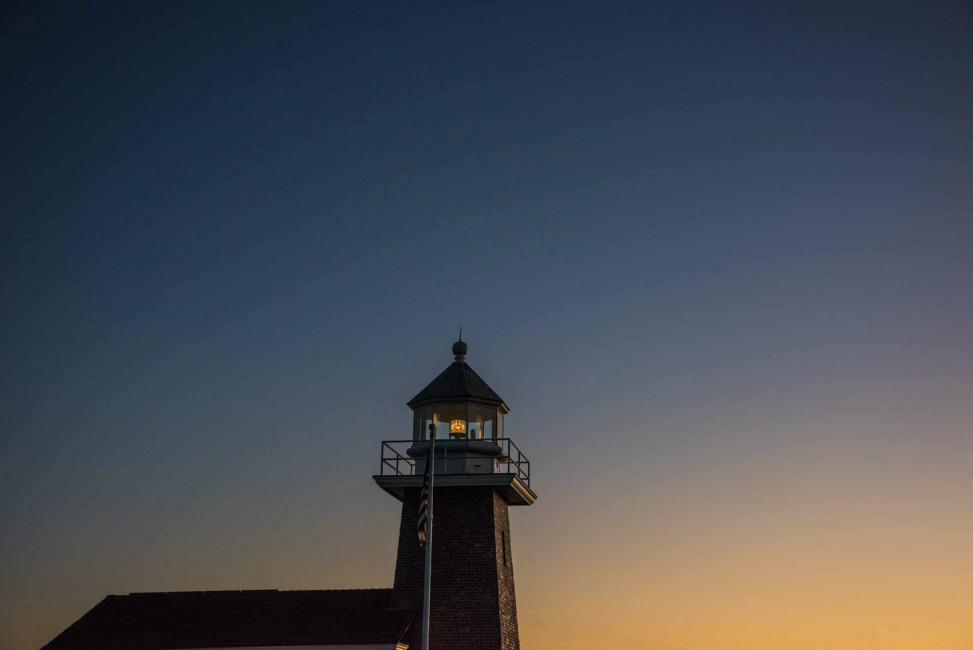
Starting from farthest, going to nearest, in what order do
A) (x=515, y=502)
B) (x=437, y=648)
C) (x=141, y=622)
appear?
(x=515, y=502)
(x=141, y=622)
(x=437, y=648)

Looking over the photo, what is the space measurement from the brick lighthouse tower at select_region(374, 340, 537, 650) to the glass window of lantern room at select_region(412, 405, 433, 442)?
0.11ft

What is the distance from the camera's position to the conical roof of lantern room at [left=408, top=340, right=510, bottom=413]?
32750 millimetres

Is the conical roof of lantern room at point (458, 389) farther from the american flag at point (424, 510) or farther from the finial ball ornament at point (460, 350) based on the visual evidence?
the american flag at point (424, 510)

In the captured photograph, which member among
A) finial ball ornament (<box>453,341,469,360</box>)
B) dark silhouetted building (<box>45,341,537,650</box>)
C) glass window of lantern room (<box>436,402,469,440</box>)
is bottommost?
dark silhouetted building (<box>45,341,537,650</box>)

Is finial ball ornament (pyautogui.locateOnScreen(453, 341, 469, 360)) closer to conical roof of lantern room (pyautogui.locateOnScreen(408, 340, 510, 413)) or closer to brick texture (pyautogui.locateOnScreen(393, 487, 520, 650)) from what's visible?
conical roof of lantern room (pyautogui.locateOnScreen(408, 340, 510, 413))

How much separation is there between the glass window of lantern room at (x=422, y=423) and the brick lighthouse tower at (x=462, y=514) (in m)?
0.03

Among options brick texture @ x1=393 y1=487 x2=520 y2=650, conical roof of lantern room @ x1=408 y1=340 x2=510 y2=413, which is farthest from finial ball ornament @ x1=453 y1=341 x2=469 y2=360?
brick texture @ x1=393 y1=487 x2=520 y2=650

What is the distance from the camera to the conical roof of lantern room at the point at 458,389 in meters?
32.8

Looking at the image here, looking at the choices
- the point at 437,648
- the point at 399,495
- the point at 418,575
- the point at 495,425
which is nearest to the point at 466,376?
the point at 495,425

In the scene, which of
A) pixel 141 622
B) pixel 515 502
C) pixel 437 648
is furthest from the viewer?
pixel 515 502

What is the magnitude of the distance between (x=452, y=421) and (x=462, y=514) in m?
3.00

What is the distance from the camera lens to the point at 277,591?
1318 inches

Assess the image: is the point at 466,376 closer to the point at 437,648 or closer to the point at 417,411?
the point at 417,411

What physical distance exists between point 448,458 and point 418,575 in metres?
3.70
